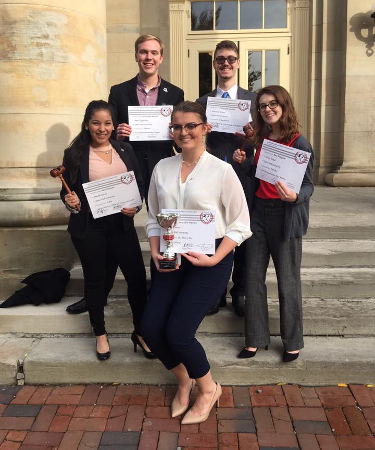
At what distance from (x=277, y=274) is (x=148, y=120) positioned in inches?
57.5

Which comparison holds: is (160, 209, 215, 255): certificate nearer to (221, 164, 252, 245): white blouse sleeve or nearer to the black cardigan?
(221, 164, 252, 245): white blouse sleeve

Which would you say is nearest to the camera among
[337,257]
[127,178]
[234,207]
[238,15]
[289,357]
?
[234,207]

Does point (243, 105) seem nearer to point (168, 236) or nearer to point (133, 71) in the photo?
point (168, 236)

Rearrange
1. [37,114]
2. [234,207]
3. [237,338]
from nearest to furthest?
[234,207] < [237,338] < [37,114]

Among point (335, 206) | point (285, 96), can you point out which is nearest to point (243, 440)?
point (285, 96)

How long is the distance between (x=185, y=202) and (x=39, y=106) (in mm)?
2448

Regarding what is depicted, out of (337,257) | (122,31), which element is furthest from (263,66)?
(337,257)

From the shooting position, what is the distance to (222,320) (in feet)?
12.3

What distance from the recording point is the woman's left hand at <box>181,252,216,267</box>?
2.68 metres

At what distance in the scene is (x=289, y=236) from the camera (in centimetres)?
309

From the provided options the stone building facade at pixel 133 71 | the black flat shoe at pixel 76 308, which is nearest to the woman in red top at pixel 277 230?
the black flat shoe at pixel 76 308

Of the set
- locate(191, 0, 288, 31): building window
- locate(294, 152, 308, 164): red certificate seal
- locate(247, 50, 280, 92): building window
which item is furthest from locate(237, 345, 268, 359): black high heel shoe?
locate(191, 0, 288, 31): building window

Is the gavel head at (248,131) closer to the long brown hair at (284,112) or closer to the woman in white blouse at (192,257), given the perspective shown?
the long brown hair at (284,112)

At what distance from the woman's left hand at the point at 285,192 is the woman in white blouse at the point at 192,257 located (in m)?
0.29
